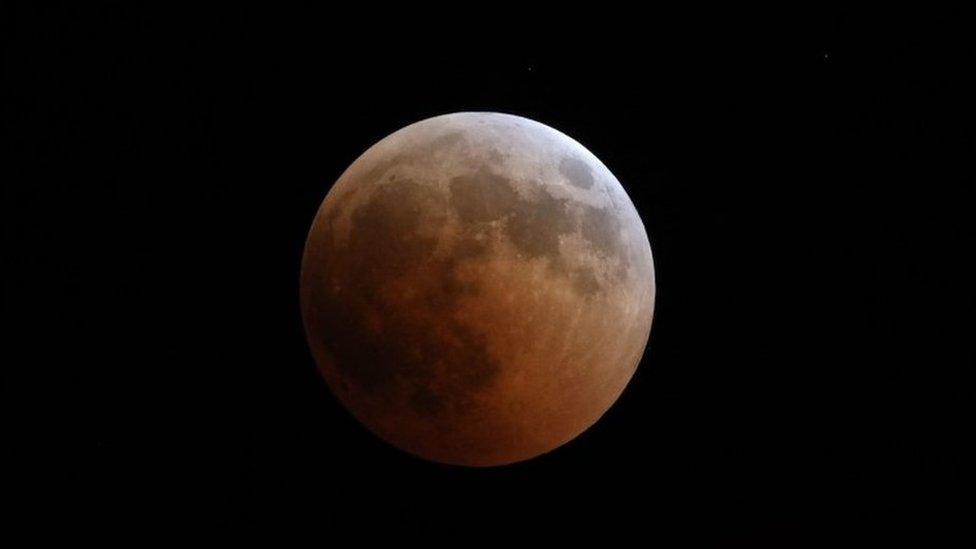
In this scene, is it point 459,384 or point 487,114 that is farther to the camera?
point 487,114

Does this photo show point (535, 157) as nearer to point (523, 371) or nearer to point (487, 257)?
point (487, 257)

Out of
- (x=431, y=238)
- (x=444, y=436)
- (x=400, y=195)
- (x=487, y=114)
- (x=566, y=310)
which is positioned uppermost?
(x=487, y=114)

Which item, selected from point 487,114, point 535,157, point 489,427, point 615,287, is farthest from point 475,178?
point 489,427

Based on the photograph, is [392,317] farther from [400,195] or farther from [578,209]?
[578,209]

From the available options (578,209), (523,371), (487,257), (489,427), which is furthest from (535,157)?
(489,427)

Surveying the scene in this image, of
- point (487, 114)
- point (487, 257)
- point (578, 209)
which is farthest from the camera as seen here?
point (487, 114)

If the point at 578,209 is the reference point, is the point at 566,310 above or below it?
below

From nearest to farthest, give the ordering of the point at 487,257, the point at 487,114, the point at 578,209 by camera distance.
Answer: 1. the point at 487,257
2. the point at 578,209
3. the point at 487,114
